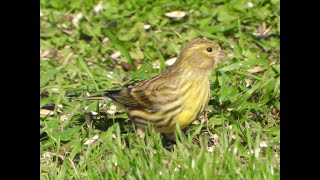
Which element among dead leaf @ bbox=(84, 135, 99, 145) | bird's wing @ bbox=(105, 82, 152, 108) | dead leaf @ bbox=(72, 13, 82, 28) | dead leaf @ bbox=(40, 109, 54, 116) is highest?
dead leaf @ bbox=(72, 13, 82, 28)

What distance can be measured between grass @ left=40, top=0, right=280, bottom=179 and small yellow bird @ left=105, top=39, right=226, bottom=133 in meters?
0.15

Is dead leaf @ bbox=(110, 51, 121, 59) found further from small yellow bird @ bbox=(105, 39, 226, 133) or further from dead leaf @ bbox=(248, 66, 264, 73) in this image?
small yellow bird @ bbox=(105, 39, 226, 133)

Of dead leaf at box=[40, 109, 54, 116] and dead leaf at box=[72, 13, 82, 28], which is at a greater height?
dead leaf at box=[72, 13, 82, 28]

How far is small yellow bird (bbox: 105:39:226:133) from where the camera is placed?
7.44 m

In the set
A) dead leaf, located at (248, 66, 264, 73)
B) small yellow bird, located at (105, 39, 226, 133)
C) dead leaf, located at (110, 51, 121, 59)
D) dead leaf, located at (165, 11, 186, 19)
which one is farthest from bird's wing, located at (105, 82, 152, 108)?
dead leaf, located at (165, 11, 186, 19)

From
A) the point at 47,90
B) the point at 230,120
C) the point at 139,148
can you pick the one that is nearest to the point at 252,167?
the point at 139,148

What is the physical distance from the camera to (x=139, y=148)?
7.00m

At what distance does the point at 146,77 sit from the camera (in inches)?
342

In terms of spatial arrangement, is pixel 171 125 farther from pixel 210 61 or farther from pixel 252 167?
pixel 252 167

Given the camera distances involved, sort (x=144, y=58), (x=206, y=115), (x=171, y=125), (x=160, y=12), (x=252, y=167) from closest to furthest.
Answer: (x=252, y=167)
(x=171, y=125)
(x=206, y=115)
(x=144, y=58)
(x=160, y=12)

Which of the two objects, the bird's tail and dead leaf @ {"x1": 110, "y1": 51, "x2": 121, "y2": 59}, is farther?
dead leaf @ {"x1": 110, "y1": 51, "x2": 121, "y2": 59}

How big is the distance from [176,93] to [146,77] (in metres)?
1.19

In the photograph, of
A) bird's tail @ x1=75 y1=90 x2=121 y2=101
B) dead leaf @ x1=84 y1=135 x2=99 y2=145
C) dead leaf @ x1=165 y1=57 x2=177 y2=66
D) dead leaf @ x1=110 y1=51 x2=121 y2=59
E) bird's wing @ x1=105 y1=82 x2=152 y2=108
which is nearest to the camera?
bird's wing @ x1=105 y1=82 x2=152 y2=108
